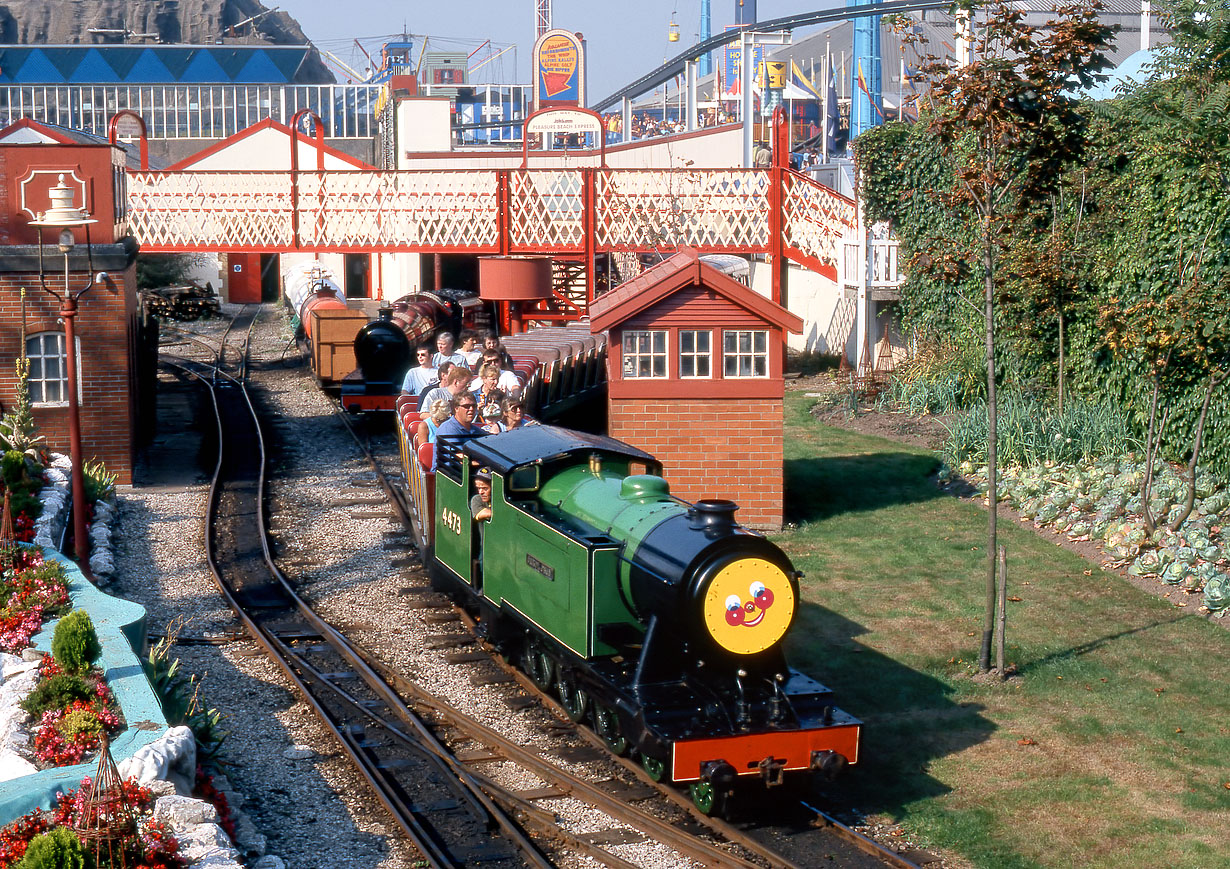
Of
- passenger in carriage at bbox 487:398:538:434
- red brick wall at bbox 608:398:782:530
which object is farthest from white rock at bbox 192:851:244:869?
red brick wall at bbox 608:398:782:530

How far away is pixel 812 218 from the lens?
75.4 feet

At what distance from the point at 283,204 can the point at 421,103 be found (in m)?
19.2

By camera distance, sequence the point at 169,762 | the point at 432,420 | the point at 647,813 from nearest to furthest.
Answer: the point at 169,762 → the point at 647,813 → the point at 432,420

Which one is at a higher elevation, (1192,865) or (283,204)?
(283,204)

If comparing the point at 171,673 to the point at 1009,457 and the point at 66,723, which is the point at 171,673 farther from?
the point at 1009,457

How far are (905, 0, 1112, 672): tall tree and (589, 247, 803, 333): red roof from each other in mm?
4090

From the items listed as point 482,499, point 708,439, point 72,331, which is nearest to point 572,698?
point 482,499

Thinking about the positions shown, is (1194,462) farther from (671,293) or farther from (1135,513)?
(671,293)

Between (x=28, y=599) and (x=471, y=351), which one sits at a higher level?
(x=471, y=351)

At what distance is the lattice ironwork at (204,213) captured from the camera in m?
24.9

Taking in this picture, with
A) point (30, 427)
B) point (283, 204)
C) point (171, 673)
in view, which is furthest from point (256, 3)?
point (171, 673)

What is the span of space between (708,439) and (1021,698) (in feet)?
19.6

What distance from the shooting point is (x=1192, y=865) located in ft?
25.9

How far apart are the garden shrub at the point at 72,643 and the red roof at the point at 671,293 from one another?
25.4 ft
